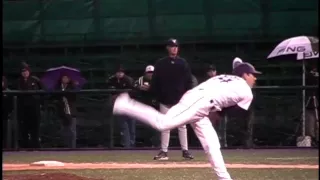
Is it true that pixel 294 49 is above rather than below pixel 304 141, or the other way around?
above

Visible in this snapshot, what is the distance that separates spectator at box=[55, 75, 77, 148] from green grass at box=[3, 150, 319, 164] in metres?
0.53

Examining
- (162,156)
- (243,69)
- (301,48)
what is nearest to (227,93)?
(243,69)

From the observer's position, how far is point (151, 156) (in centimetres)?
1173

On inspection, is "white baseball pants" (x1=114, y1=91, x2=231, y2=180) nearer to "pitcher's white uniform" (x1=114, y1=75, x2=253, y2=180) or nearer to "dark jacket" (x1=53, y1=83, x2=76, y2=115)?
"pitcher's white uniform" (x1=114, y1=75, x2=253, y2=180)

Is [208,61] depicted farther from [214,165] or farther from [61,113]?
[214,165]

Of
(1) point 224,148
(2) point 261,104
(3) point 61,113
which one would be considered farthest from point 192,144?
(3) point 61,113

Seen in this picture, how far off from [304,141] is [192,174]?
5.26 meters

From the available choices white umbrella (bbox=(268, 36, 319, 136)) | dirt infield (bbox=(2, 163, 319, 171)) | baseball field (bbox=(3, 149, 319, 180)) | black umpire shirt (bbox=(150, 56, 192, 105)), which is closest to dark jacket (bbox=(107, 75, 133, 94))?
baseball field (bbox=(3, 149, 319, 180))

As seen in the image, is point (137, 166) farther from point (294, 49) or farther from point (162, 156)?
point (294, 49)

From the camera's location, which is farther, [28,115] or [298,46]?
[298,46]

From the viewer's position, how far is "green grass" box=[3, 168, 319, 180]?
830 cm

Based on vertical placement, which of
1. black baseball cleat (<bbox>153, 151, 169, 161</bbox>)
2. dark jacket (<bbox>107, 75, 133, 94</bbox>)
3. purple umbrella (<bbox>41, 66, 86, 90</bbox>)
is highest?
purple umbrella (<bbox>41, 66, 86, 90</bbox>)

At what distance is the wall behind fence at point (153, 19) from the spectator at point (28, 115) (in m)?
3.68

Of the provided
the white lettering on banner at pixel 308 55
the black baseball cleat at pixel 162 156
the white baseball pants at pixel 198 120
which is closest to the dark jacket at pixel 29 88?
the black baseball cleat at pixel 162 156
